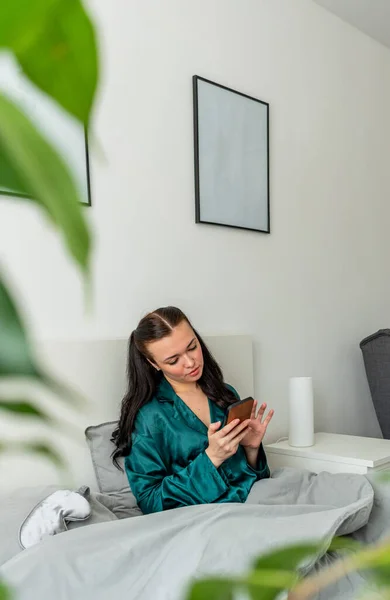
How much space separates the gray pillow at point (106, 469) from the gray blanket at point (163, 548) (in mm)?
321

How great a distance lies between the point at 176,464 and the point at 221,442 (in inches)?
7.9

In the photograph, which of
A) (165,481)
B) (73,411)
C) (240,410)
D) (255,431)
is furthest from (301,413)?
(73,411)

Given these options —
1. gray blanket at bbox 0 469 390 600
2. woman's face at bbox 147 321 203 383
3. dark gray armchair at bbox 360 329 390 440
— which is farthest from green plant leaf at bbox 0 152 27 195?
dark gray armchair at bbox 360 329 390 440

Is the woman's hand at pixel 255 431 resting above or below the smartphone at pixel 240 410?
below

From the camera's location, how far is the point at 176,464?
173cm

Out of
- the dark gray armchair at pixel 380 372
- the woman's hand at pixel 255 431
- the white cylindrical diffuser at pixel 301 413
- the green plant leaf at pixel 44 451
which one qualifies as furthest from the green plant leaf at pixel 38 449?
the dark gray armchair at pixel 380 372

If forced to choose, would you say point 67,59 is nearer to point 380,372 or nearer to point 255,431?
point 255,431

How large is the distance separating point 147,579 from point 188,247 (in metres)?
1.28

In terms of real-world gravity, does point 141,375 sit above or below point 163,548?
above

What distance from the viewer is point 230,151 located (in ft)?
7.69

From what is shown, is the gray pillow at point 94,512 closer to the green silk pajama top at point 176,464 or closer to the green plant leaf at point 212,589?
the green silk pajama top at point 176,464

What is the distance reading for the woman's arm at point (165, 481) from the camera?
1.59 meters

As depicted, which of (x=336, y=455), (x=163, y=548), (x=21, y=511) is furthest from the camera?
(x=336, y=455)

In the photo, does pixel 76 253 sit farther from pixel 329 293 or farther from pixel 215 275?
pixel 329 293
